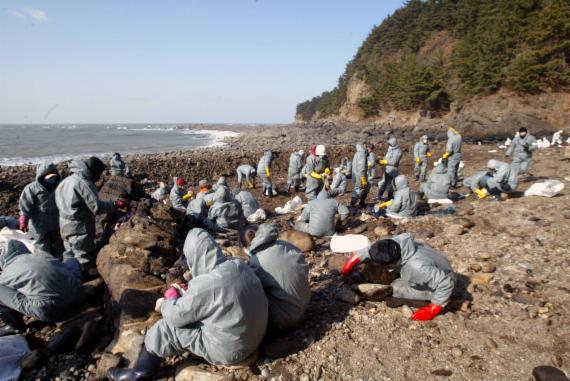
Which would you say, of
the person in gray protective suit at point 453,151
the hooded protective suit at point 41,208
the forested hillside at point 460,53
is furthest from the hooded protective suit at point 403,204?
the forested hillside at point 460,53

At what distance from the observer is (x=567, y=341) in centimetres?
311

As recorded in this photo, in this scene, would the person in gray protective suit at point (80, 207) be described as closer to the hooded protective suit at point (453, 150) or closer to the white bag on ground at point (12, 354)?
the white bag on ground at point (12, 354)

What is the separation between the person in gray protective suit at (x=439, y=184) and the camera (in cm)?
814

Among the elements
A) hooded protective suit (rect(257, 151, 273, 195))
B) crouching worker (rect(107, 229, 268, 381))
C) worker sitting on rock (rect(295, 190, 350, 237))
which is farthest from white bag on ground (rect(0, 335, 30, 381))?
hooded protective suit (rect(257, 151, 273, 195))

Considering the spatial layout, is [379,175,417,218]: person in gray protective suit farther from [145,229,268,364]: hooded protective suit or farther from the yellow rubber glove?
[145,229,268,364]: hooded protective suit

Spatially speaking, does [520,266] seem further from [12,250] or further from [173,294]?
[12,250]

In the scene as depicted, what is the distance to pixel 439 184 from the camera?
26.9 feet

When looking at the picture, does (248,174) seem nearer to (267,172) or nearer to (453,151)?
(267,172)

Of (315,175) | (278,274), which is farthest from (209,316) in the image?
(315,175)

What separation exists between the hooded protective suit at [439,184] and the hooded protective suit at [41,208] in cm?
814

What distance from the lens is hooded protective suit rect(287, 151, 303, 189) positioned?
12.5 meters

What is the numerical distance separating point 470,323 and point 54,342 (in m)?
4.36

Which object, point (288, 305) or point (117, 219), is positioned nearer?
point (288, 305)

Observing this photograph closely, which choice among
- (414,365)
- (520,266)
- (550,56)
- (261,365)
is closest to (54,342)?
(261,365)
